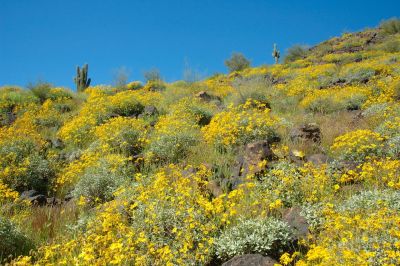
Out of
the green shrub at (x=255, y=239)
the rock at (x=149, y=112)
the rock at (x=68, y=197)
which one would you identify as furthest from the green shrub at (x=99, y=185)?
the rock at (x=149, y=112)

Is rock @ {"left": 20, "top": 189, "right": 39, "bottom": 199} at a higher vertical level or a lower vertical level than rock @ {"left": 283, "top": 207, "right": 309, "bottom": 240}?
higher

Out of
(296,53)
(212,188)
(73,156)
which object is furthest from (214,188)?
(296,53)

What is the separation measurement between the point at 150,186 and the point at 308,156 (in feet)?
9.78

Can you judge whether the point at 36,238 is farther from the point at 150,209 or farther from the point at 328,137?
the point at 328,137

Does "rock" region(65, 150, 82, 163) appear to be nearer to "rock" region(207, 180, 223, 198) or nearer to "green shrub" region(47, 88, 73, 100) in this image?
"rock" region(207, 180, 223, 198)

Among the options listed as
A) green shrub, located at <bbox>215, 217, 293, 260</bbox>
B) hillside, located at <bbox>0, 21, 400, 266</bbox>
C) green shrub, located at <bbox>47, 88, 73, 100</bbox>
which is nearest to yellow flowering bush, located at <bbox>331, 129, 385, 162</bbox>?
hillside, located at <bbox>0, 21, 400, 266</bbox>

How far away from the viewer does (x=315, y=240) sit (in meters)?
4.44

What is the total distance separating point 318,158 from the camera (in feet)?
22.0

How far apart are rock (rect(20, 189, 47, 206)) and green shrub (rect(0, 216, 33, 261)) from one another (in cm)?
138

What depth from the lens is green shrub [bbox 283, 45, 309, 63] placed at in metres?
29.5

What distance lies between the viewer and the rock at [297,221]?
461 cm

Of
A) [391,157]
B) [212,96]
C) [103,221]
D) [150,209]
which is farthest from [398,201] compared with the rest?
[212,96]

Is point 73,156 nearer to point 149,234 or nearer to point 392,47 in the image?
point 149,234

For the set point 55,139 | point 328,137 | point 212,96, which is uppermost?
→ point 212,96
